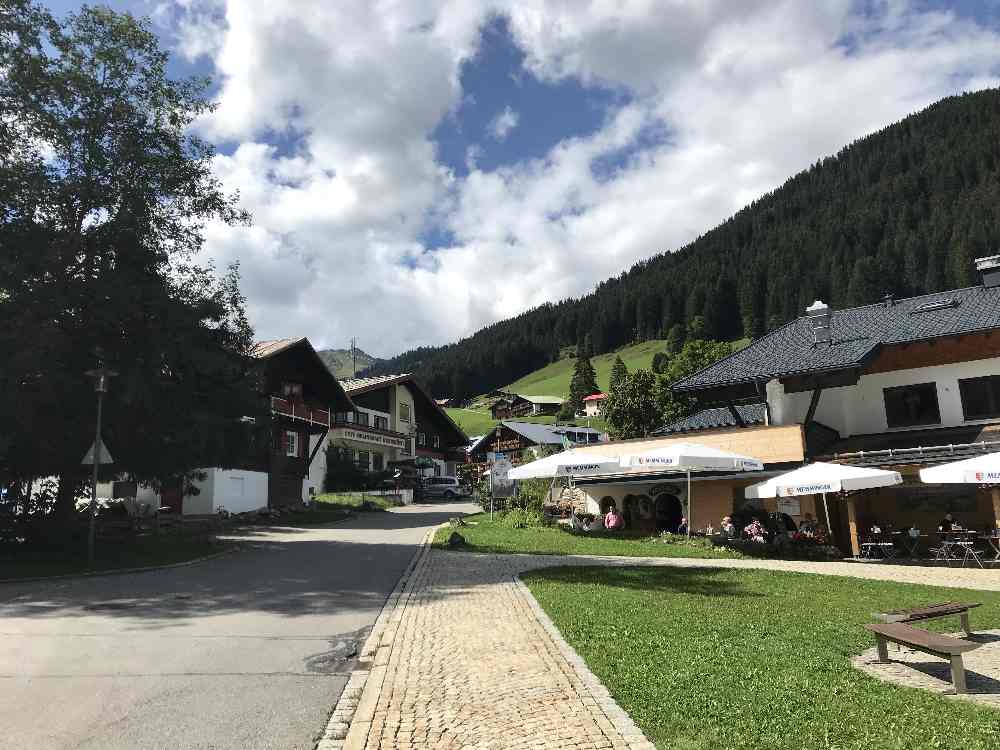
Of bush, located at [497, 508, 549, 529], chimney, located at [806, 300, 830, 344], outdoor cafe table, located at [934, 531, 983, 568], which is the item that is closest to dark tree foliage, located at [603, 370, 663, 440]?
bush, located at [497, 508, 549, 529]

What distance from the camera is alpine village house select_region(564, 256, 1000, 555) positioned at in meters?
21.1

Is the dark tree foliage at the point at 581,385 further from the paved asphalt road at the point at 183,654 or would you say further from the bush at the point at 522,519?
the paved asphalt road at the point at 183,654

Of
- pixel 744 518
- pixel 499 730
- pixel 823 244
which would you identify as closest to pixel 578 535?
pixel 744 518

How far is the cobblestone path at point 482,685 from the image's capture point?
17.3 ft

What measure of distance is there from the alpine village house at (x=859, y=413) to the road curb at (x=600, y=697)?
14252 mm

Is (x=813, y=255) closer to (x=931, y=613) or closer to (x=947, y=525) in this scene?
(x=947, y=525)

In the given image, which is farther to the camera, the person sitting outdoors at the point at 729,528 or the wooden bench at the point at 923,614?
the person sitting outdoors at the point at 729,528

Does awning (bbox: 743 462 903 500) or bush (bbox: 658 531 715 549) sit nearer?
awning (bbox: 743 462 903 500)

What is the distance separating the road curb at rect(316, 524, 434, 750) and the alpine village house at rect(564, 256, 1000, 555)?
14737mm

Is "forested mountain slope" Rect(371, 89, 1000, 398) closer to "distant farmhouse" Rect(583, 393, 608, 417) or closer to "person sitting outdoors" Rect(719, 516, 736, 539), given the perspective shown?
"distant farmhouse" Rect(583, 393, 608, 417)

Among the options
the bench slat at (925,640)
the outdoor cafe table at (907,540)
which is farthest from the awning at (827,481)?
the bench slat at (925,640)

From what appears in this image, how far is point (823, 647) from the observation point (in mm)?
8164

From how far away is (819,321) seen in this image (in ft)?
92.3

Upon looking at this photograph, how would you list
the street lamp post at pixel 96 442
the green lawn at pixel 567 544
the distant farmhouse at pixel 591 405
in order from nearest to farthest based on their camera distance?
the street lamp post at pixel 96 442, the green lawn at pixel 567 544, the distant farmhouse at pixel 591 405
